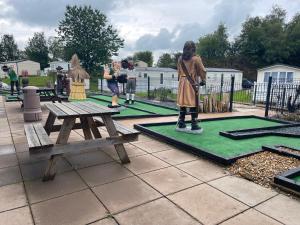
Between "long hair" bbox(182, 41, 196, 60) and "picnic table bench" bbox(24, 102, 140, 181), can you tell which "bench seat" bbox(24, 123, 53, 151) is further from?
"long hair" bbox(182, 41, 196, 60)

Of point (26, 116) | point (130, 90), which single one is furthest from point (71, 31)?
point (26, 116)

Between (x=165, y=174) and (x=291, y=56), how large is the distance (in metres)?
48.9

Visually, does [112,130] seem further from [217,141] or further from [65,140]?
[217,141]

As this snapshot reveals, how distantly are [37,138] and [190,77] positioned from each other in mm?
3356

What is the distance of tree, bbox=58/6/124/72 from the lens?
4244 centimetres

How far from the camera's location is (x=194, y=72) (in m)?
5.42

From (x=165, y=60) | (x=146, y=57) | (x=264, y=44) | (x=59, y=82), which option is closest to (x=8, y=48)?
(x=146, y=57)

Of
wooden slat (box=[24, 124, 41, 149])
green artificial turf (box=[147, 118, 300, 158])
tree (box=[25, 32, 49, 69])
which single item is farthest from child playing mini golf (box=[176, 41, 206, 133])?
tree (box=[25, 32, 49, 69])

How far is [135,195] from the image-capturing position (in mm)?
2898

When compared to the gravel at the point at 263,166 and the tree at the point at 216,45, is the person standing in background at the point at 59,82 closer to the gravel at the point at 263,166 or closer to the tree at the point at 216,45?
the gravel at the point at 263,166

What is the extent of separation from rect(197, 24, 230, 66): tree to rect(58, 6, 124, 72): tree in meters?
28.2

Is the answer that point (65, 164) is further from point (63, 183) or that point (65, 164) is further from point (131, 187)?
point (131, 187)

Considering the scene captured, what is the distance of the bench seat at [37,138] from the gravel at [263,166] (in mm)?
2552

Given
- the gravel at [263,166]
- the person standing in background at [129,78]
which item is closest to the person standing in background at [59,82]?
the person standing in background at [129,78]
